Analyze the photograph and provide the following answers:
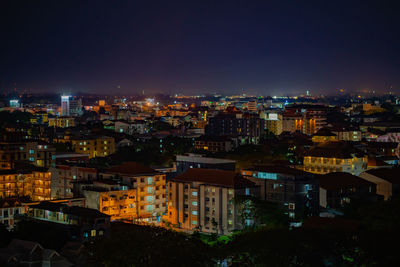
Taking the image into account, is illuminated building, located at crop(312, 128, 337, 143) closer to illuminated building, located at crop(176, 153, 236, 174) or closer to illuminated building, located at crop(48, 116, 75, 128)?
illuminated building, located at crop(176, 153, 236, 174)

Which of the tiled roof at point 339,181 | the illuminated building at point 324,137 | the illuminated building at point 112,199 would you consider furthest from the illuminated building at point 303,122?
the illuminated building at point 112,199

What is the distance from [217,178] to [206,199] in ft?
1.63

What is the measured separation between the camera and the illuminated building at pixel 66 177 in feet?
42.8

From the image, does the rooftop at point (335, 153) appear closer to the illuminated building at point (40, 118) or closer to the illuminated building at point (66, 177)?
the illuminated building at point (66, 177)

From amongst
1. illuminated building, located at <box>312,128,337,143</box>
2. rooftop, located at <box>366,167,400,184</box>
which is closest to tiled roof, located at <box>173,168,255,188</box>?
rooftop, located at <box>366,167,400,184</box>

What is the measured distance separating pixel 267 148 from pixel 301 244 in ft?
40.4

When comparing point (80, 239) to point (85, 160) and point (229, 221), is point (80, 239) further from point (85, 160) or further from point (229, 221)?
point (85, 160)

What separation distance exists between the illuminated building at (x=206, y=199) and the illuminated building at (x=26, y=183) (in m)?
3.69

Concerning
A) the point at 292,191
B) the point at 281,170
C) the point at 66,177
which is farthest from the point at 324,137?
the point at 66,177

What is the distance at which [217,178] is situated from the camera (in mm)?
11414

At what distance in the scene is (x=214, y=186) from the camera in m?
11.2

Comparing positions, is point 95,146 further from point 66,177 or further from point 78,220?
point 78,220

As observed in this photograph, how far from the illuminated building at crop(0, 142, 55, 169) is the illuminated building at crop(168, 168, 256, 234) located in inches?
224

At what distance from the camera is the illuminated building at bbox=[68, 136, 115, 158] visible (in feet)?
65.2
